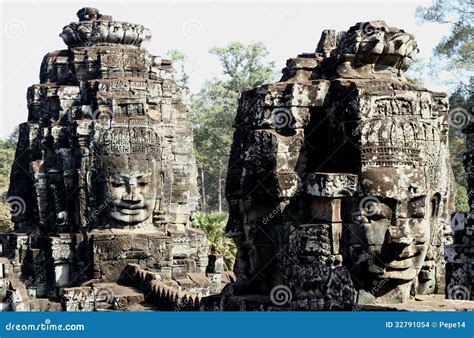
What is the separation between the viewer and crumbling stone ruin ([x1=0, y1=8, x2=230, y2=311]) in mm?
15805

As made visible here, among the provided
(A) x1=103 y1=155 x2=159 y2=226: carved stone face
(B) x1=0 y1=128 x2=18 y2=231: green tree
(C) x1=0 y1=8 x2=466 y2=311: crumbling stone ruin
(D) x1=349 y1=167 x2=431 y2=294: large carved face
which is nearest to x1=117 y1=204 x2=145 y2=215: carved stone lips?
(A) x1=103 y1=155 x2=159 y2=226: carved stone face

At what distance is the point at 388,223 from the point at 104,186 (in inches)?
380

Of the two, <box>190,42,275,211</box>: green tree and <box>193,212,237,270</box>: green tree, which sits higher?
<box>190,42,275,211</box>: green tree

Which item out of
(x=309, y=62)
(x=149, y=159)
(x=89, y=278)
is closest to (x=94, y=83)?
(x=149, y=159)

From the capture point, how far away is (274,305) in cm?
788

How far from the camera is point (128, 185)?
52.6 ft

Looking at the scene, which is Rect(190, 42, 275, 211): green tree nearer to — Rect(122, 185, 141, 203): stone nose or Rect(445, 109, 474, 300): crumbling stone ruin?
Rect(122, 185, 141, 203): stone nose

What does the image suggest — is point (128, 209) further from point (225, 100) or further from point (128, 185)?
point (225, 100)

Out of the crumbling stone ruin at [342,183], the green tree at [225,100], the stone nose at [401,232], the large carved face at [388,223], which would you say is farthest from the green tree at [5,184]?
the stone nose at [401,232]

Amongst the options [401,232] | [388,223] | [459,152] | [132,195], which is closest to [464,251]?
[401,232]

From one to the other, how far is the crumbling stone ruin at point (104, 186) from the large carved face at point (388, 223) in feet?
19.0

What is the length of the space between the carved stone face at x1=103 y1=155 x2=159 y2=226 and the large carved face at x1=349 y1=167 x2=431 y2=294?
909 cm

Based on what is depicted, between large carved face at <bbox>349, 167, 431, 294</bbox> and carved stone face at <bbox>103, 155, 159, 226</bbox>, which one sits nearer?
large carved face at <bbox>349, 167, 431, 294</bbox>

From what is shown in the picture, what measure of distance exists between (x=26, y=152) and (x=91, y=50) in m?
3.89
